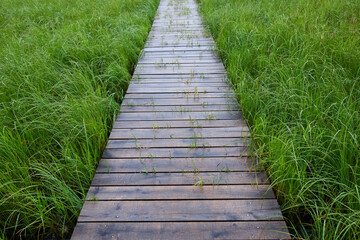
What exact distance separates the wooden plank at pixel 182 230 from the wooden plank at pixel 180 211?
3cm

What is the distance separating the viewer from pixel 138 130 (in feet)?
8.20

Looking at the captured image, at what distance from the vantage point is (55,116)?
247 cm

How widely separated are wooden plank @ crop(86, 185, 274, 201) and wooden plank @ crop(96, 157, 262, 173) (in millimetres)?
177

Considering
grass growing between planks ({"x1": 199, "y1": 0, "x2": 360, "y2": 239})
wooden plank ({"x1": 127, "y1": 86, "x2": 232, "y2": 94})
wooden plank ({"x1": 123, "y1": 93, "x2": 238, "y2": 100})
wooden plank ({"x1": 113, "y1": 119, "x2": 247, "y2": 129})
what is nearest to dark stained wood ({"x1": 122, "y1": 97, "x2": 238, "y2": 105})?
wooden plank ({"x1": 123, "y1": 93, "x2": 238, "y2": 100})

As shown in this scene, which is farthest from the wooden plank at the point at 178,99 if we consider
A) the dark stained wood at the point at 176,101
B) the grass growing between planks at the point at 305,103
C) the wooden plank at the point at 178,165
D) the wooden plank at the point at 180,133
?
the wooden plank at the point at 178,165

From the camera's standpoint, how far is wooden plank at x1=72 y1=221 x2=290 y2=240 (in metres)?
1.51

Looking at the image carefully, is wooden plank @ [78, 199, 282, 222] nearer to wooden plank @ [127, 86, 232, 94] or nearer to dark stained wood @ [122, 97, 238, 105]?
dark stained wood @ [122, 97, 238, 105]

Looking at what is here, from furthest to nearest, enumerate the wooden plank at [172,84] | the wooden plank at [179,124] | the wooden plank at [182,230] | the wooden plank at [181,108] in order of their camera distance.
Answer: the wooden plank at [172,84] → the wooden plank at [181,108] → the wooden plank at [179,124] → the wooden plank at [182,230]

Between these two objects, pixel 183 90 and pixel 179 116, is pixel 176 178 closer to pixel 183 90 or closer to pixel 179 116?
pixel 179 116

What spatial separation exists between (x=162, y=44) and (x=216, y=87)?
2.02m

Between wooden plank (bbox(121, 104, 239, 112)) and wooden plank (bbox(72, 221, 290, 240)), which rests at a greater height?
wooden plank (bbox(121, 104, 239, 112))

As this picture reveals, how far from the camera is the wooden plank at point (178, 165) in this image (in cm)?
200

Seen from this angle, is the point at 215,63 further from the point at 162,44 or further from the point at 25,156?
the point at 25,156

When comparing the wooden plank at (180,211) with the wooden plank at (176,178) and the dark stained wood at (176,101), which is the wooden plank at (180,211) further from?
the dark stained wood at (176,101)
